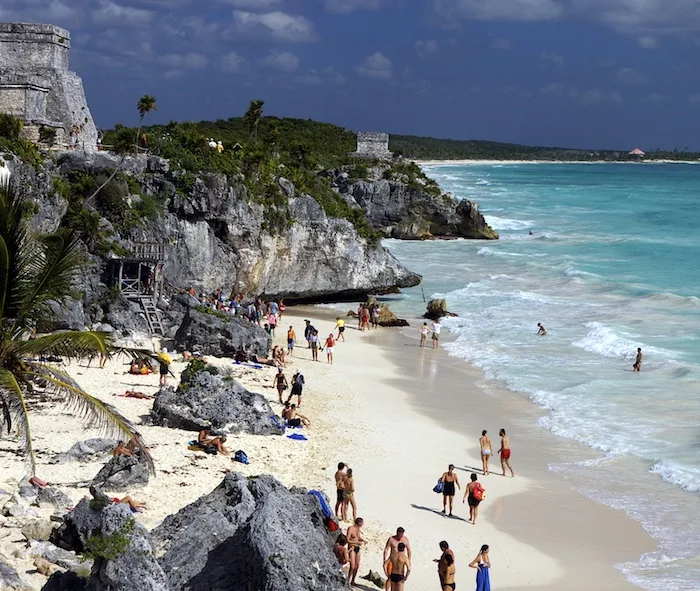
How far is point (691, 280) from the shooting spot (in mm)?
41406

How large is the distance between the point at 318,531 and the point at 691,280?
112 ft

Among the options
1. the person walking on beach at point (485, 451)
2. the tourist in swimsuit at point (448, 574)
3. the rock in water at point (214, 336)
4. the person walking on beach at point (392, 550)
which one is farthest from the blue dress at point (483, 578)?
the rock in water at point (214, 336)

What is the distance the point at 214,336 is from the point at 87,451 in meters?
9.66

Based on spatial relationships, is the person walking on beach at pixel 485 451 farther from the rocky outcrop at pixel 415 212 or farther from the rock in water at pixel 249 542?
the rocky outcrop at pixel 415 212

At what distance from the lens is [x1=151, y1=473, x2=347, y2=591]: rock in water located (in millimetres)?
9625

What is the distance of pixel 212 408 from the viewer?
17812 millimetres

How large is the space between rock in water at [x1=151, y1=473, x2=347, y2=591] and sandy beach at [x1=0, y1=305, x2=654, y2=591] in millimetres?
1569

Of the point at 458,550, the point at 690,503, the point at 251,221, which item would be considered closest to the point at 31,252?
the point at 458,550

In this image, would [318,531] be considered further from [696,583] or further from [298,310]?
[298,310]

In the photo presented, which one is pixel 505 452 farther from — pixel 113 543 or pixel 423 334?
pixel 423 334

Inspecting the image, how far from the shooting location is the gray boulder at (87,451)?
48.0 feet

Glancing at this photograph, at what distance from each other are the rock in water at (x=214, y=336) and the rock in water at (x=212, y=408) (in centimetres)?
580

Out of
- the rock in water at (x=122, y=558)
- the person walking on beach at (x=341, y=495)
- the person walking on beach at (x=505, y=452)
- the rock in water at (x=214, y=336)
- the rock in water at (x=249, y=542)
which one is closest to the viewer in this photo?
the rock in water at (x=122, y=558)

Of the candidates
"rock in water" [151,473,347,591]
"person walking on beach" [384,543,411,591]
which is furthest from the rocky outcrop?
"rock in water" [151,473,347,591]
